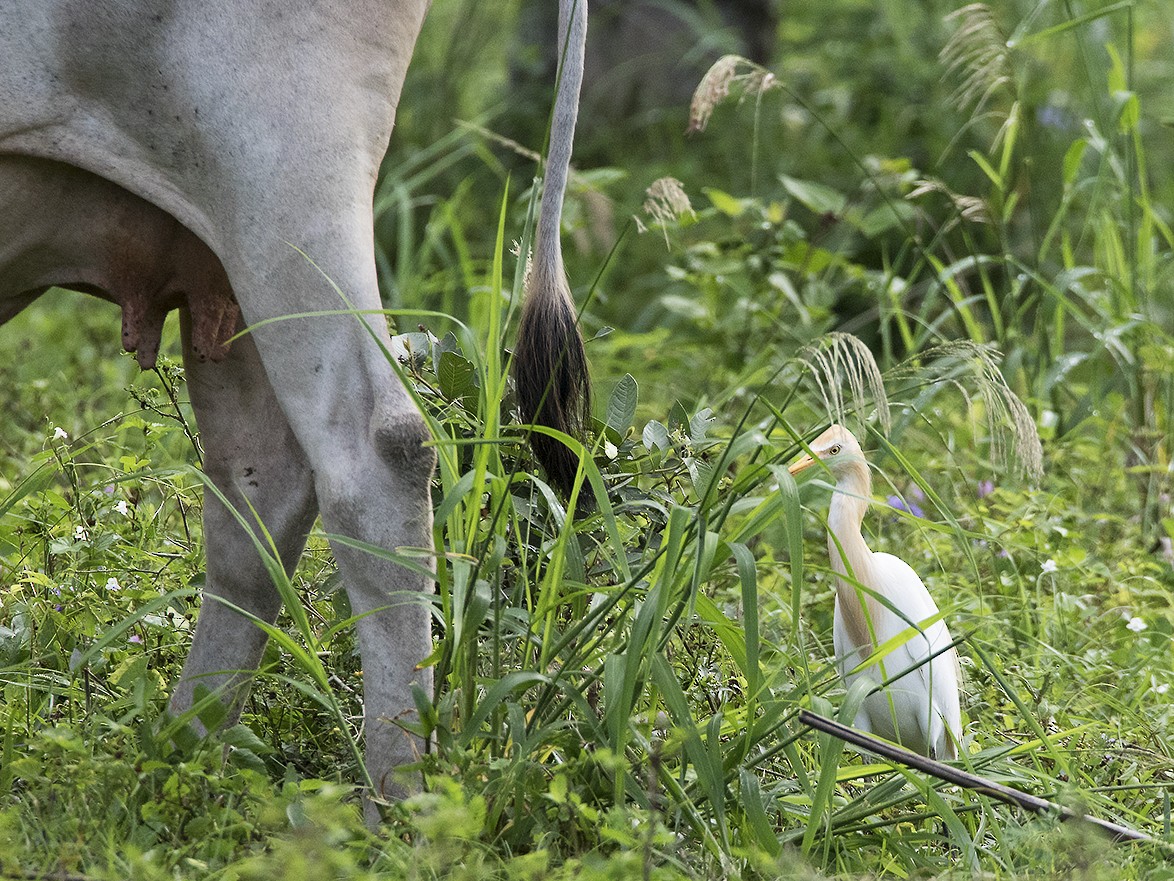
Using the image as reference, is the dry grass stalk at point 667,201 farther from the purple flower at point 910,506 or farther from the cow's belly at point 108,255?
the purple flower at point 910,506

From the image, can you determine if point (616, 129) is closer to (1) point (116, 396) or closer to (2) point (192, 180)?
(1) point (116, 396)

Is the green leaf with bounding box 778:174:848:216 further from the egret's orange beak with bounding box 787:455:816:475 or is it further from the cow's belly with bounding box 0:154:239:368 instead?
the cow's belly with bounding box 0:154:239:368

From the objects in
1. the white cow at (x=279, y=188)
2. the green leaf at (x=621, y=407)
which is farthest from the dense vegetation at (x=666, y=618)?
the white cow at (x=279, y=188)

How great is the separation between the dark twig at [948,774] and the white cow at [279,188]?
634 mm

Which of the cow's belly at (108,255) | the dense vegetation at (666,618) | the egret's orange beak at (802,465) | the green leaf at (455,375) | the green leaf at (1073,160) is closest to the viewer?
the dense vegetation at (666,618)

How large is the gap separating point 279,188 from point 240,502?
71cm

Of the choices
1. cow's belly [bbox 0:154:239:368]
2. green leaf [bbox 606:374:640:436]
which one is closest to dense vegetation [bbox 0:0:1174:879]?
green leaf [bbox 606:374:640:436]

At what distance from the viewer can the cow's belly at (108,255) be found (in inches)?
93.8

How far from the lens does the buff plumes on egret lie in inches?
107

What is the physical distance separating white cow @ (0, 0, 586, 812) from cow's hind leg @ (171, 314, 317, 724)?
19 cm

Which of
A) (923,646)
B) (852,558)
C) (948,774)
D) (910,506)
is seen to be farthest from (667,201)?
(910,506)

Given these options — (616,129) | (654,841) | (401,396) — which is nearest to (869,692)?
(654,841)

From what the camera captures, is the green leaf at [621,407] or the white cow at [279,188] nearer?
the white cow at [279,188]

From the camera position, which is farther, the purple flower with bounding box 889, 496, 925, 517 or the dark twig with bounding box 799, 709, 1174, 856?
the purple flower with bounding box 889, 496, 925, 517
